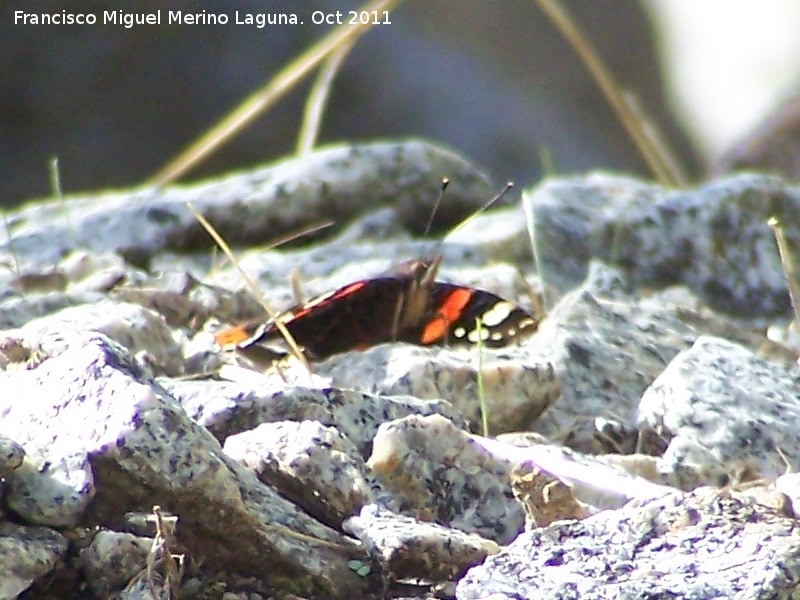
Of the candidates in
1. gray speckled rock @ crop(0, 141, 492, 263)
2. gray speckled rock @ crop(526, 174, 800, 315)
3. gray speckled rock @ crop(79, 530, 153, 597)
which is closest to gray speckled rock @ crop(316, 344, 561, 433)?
gray speckled rock @ crop(79, 530, 153, 597)

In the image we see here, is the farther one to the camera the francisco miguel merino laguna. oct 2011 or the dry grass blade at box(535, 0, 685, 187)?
the francisco miguel merino laguna. oct 2011

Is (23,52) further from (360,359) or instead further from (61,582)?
(61,582)

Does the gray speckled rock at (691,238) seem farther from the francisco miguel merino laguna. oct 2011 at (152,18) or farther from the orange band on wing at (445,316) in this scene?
the francisco miguel merino laguna. oct 2011 at (152,18)

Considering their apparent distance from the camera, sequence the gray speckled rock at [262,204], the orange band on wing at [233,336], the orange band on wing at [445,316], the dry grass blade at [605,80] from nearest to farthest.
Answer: the orange band on wing at [233,336]
the orange band on wing at [445,316]
the dry grass blade at [605,80]
the gray speckled rock at [262,204]

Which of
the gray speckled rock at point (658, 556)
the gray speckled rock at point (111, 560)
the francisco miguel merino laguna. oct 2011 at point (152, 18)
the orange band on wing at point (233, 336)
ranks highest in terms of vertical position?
the gray speckled rock at point (658, 556)

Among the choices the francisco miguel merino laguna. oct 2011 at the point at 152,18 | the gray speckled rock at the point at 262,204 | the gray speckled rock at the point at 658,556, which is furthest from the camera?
the francisco miguel merino laguna. oct 2011 at the point at 152,18

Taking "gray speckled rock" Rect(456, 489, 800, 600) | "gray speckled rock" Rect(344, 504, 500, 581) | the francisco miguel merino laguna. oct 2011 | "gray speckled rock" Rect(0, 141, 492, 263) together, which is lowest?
the francisco miguel merino laguna. oct 2011

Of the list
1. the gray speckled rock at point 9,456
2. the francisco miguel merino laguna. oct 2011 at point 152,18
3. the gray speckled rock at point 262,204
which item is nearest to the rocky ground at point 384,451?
the gray speckled rock at point 9,456

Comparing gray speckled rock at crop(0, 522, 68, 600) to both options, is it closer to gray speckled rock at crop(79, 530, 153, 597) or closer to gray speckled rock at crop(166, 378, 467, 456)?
gray speckled rock at crop(79, 530, 153, 597)
